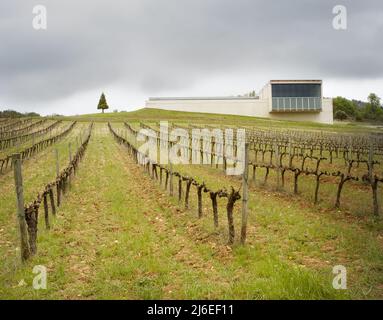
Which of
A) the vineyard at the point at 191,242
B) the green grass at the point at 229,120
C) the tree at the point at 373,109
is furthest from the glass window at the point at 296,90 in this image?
the vineyard at the point at 191,242

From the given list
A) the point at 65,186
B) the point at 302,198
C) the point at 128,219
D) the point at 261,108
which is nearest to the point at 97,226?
the point at 128,219

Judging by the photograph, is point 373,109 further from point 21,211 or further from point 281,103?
point 21,211

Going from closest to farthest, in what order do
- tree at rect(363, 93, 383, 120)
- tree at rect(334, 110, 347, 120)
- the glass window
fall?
1. the glass window
2. tree at rect(334, 110, 347, 120)
3. tree at rect(363, 93, 383, 120)

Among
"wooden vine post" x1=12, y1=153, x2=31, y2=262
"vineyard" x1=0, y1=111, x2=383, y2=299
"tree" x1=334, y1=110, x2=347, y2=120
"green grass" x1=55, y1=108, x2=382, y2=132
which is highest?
"tree" x1=334, y1=110, x2=347, y2=120

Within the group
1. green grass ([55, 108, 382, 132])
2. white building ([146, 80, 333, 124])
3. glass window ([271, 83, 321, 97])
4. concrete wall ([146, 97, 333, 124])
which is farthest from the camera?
concrete wall ([146, 97, 333, 124])

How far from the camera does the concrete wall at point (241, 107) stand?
88.2m

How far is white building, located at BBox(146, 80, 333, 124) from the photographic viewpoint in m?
85.8

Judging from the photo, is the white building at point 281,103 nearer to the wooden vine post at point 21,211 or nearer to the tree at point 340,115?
the tree at point 340,115

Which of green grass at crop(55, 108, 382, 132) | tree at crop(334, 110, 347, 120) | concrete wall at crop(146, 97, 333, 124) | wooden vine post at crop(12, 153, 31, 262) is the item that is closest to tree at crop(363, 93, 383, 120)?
tree at crop(334, 110, 347, 120)

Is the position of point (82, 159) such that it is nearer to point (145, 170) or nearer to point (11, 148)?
point (145, 170)

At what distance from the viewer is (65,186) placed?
15812 millimetres

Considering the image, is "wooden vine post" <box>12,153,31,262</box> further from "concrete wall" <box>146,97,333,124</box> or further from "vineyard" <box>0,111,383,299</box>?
"concrete wall" <box>146,97,333,124</box>

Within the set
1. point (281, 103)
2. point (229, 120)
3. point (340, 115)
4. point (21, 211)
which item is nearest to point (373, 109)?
point (340, 115)

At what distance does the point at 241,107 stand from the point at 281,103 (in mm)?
9901
